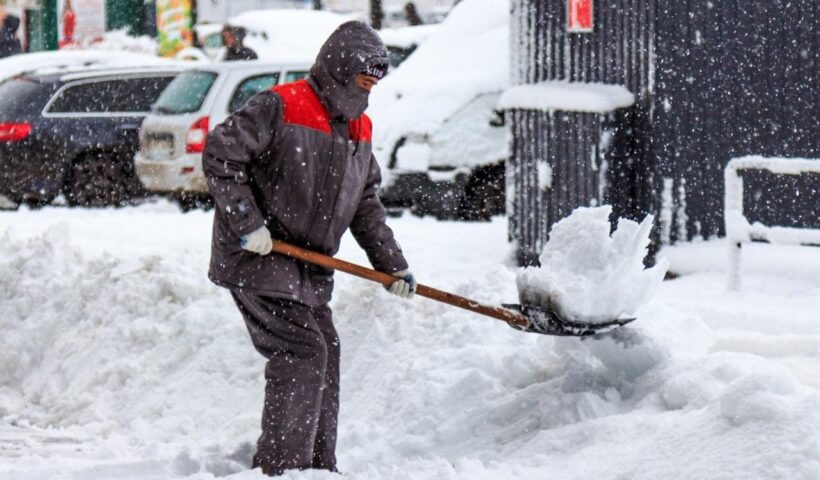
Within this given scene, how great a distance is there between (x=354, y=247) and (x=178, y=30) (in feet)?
67.7

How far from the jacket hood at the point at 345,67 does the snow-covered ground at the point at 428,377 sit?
1213 millimetres

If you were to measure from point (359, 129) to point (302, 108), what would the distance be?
0.27 metres

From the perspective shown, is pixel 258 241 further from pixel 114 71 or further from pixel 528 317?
pixel 114 71

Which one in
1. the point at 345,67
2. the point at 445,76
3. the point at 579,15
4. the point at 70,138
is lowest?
the point at 70,138

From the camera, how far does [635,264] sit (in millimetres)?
5922

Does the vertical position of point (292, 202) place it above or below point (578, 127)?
above

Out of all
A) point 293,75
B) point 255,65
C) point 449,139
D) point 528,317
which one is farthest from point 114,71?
point 528,317

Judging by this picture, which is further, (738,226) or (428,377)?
(738,226)

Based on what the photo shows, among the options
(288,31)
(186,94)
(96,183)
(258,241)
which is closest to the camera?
(258,241)

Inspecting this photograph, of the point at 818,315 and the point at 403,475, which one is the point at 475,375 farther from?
the point at 818,315

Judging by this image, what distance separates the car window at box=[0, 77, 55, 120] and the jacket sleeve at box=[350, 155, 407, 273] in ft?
32.9

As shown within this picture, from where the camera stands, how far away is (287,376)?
535 cm

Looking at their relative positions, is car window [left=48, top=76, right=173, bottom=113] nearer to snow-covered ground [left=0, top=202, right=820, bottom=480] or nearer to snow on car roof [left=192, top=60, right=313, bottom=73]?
snow on car roof [left=192, top=60, right=313, bottom=73]

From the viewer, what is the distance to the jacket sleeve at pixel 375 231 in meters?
5.65
